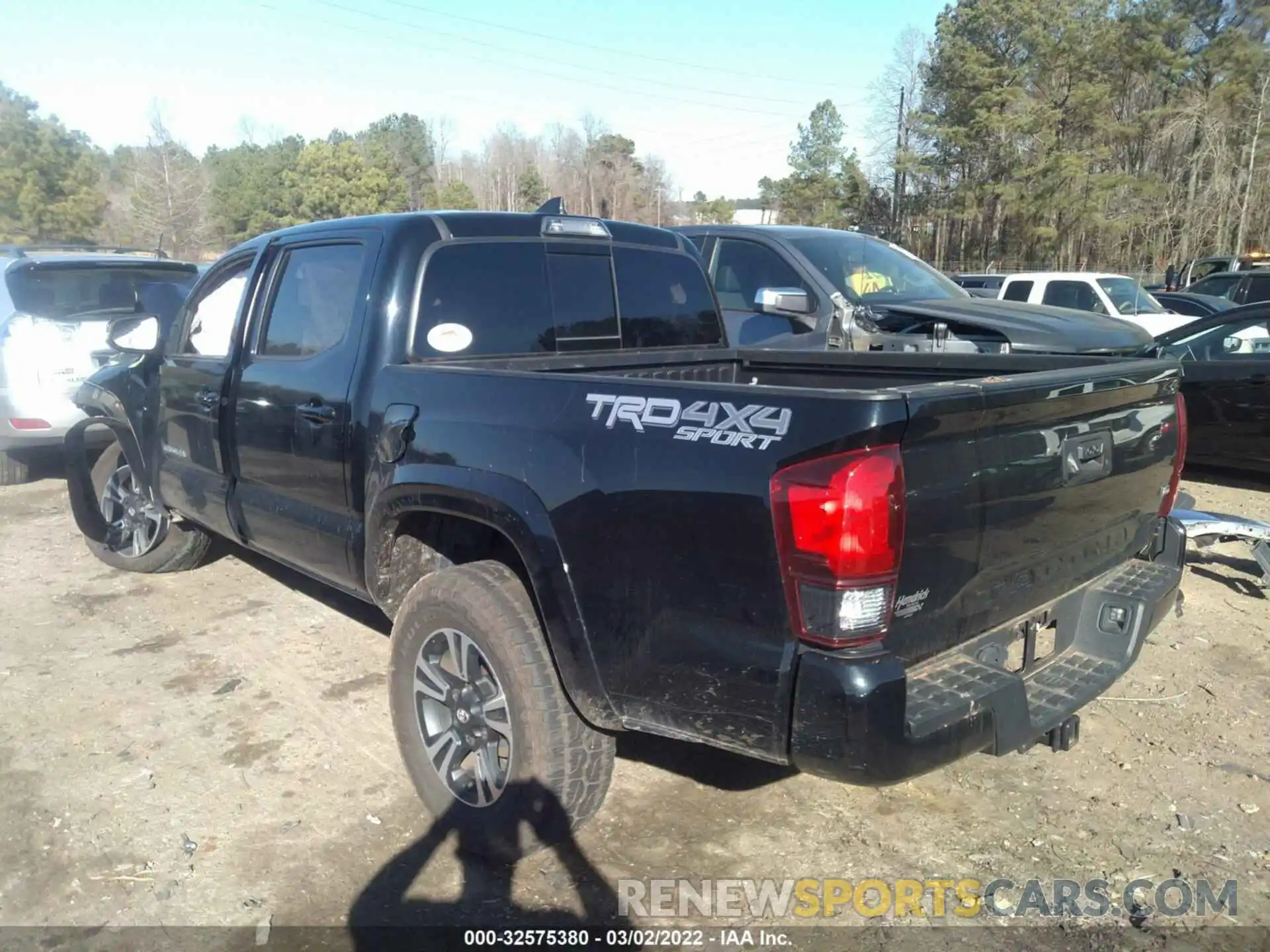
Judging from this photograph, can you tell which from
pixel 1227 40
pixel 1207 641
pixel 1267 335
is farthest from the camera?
pixel 1227 40

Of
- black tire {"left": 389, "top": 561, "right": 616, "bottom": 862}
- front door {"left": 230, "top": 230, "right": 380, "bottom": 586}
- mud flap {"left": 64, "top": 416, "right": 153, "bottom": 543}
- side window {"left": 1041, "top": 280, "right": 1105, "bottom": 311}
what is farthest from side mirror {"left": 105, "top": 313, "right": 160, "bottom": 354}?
side window {"left": 1041, "top": 280, "right": 1105, "bottom": 311}

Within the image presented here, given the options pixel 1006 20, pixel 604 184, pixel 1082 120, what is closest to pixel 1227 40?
pixel 1082 120

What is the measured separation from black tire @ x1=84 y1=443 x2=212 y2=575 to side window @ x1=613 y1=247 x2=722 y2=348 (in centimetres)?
313

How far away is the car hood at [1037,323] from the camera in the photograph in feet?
21.8

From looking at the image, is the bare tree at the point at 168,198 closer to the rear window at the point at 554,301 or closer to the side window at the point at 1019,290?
the side window at the point at 1019,290

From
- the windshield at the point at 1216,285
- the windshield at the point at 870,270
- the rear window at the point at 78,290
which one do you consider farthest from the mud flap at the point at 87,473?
the windshield at the point at 1216,285

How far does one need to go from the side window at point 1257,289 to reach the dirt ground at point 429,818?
1620 centimetres

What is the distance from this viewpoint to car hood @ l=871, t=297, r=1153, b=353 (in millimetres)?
6641

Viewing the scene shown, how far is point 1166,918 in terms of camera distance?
276 centimetres

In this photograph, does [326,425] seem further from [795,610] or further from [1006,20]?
[1006,20]

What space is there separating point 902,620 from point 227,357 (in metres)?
3.38

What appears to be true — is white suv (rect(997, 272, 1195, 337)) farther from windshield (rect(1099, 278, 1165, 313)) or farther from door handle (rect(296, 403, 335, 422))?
door handle (rect(296, 403, 335, 422))

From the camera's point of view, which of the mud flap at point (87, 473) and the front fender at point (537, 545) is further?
the mud flap at point (87, 473)

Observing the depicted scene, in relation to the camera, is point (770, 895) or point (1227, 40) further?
point (1227, 40)
